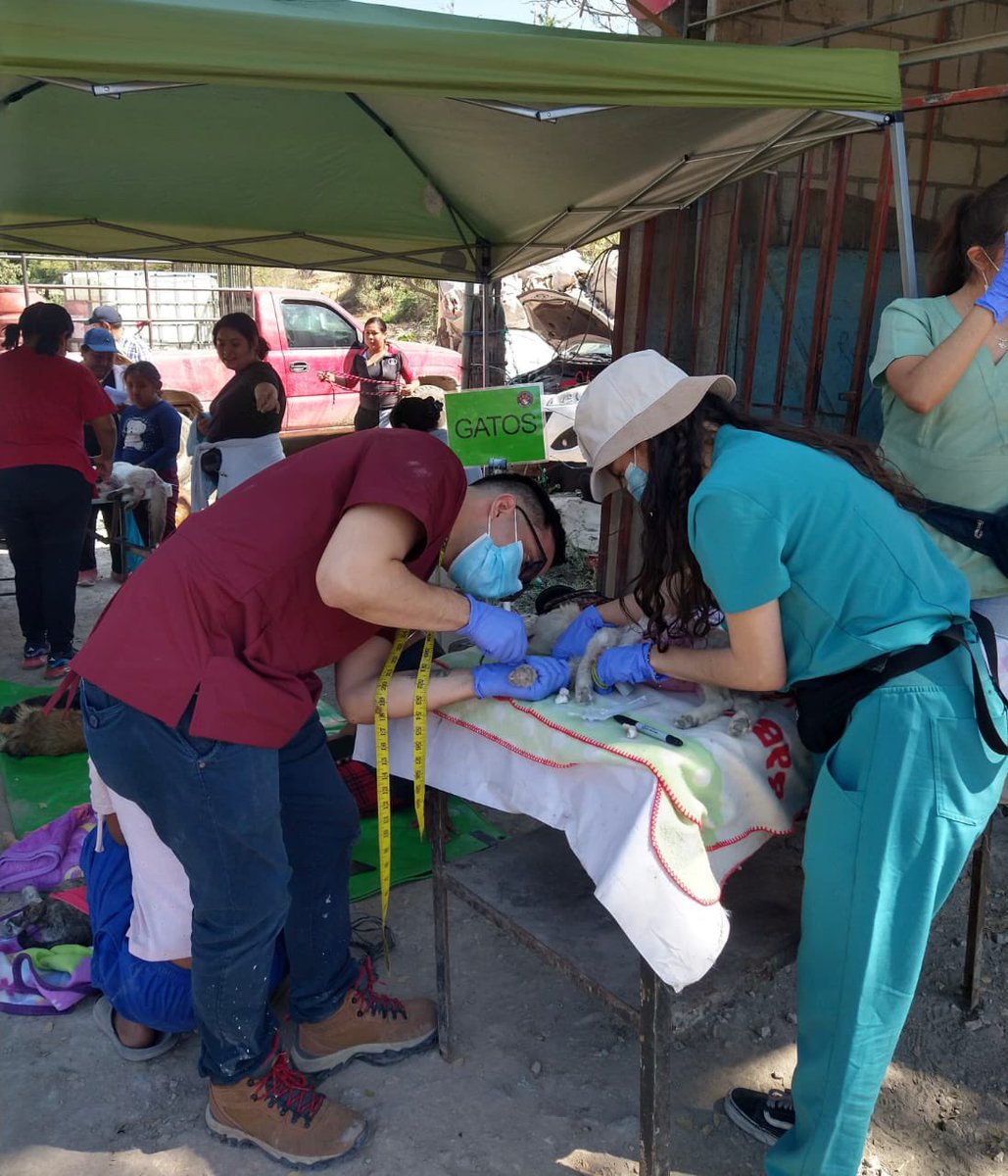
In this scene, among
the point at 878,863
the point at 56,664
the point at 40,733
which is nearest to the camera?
the point at 878,863

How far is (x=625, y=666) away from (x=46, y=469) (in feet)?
13.6

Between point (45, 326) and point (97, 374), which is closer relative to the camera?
point (45, 326)

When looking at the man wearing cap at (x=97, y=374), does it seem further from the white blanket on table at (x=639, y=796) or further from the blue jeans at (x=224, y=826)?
the white blanket on table at (x=639, y=796)

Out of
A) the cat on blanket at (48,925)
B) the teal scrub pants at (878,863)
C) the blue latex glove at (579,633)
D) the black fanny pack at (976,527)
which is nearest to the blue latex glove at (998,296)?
the black fanny pack at (976,527)

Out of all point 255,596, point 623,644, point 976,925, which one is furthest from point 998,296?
point 255,596

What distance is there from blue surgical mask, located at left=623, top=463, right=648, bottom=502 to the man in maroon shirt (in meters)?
0.29

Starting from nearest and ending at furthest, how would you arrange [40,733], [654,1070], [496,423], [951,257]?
1. [654,1070]
2. [951,257]
3. [496,423]
4. [40,733]

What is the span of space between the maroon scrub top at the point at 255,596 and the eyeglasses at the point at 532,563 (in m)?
0.23

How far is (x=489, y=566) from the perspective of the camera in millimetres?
2182

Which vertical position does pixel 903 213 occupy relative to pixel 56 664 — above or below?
above

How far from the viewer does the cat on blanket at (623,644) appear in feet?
6.62

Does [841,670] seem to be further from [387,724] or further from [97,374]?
[97,374]

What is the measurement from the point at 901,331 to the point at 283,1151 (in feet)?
8.04

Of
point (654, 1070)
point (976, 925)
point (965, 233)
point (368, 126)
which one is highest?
point (368, 126)
